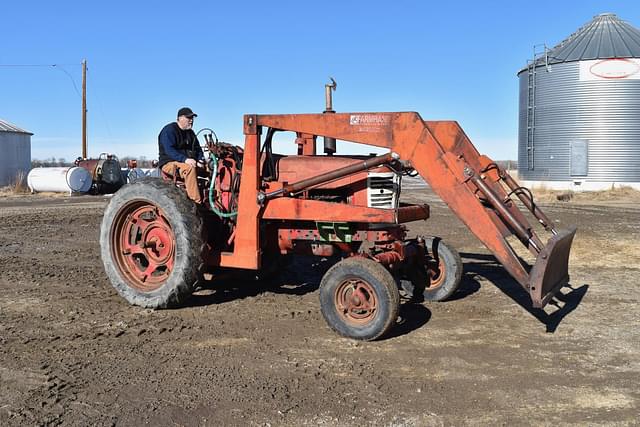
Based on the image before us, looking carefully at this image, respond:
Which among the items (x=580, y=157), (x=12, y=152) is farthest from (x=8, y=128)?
(x=580, y=157)

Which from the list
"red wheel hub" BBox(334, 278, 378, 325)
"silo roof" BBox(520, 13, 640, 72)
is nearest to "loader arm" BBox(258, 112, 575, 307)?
"red wheel hub" BBox(334, 278, 378, 325)

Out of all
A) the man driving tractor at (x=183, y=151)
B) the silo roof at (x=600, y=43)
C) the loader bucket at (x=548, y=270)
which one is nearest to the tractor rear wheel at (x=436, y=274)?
the loader bucket at (x=548, y=270)

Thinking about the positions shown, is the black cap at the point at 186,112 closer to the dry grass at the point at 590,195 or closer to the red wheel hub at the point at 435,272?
the red wheel hub at the point at 435,272

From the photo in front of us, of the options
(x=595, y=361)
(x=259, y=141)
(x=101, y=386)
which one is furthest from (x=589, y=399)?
(x=259, y=141)

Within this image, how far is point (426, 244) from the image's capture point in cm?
698

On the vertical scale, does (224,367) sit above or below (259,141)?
below

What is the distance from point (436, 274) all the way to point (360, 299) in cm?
179

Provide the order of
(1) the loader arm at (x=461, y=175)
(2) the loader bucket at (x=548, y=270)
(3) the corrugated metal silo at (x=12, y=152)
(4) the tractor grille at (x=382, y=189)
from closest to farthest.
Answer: (2) the loader bucket at (x=548, y=270) → (1) the loader arm at (x=461, y=175) → (4) the tractor grille at (x=382, y=189) → (3) the corrugated metal silo at (x=12, y=152)

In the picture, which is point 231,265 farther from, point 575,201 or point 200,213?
point 575,201

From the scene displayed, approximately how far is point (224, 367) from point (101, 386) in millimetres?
916

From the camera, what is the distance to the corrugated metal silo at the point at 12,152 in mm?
33631

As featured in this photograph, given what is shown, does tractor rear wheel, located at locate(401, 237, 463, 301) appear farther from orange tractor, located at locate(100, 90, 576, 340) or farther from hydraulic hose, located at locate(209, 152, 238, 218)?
hydraulic hose, located at locate(209, 152, 238, 218)

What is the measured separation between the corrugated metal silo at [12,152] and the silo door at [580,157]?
91.9ft

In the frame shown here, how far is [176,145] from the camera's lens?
7.00 metres
